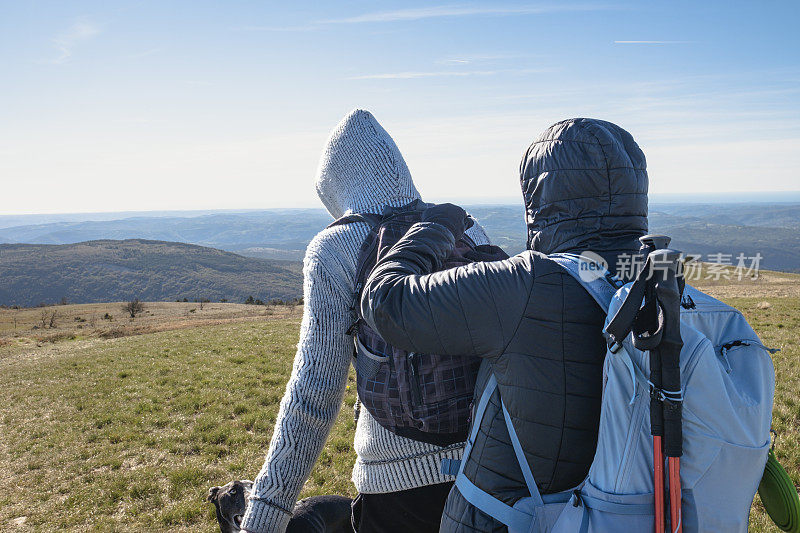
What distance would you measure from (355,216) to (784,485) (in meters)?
2.06

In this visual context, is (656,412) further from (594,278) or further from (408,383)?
(408,383)

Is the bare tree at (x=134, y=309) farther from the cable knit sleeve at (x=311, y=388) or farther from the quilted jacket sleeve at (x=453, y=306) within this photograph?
the quilted jacket sleeve at (x=453, y=306)

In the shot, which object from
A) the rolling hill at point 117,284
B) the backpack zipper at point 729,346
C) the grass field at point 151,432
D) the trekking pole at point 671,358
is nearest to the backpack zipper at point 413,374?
the trekking pole at point 671,358

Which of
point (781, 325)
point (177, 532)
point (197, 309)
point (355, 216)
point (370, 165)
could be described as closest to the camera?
point (355, 216)

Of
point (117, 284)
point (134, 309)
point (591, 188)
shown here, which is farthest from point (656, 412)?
point (117, 284)

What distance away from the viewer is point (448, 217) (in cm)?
212

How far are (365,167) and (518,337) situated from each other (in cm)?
Result: 139

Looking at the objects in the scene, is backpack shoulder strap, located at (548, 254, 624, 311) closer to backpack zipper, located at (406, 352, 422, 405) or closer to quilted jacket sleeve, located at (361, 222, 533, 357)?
quilted jacket sleeve, located at (361, 222, 533, 357)

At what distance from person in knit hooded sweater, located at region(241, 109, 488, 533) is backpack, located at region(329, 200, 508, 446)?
92mm

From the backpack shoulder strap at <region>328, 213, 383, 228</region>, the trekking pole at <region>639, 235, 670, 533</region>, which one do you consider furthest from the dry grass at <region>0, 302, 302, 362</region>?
the trekking pole at <region>639, 235, 670, 533</region>

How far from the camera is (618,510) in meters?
1.61

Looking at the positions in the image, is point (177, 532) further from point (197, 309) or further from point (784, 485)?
point (197, 309)

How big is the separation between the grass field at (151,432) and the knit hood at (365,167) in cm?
529

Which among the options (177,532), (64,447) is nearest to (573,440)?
(177,532)
